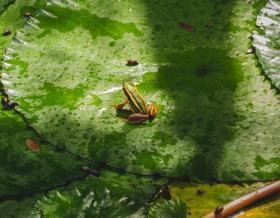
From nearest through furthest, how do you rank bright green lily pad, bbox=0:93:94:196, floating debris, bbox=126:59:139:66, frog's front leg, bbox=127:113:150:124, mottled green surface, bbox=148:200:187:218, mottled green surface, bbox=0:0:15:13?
mottled green surface, bbox=148:200:187:218
bright green lily pad, bbox=0:93:94:196
frog's front leg, bbox=127:113:150:124
floating debris, bbox=126:59:139:66
mottled green surface, bbox=0:0:15:13

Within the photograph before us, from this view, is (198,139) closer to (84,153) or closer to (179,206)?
(179,206)

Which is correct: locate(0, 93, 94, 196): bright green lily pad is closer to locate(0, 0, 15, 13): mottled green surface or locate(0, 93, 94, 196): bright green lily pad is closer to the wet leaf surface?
the wet leaf surface

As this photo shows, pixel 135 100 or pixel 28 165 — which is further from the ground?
pixel 135 100

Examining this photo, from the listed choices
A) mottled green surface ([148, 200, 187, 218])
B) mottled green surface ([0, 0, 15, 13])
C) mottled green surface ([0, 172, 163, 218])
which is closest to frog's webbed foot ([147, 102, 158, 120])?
mottled green surface ([0, 172, 163, 218])

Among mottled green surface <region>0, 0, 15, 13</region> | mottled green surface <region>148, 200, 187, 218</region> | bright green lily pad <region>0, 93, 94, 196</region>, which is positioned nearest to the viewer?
mottled green surface <region>148, 200, 187, 218</region>

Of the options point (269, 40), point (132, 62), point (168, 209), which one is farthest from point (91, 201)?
point (269, 40)

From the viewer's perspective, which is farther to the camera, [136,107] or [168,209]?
[136,107]

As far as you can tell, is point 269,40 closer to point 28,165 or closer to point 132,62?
point 132,62

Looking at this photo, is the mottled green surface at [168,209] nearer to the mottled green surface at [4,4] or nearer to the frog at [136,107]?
the frog at [136,107]
